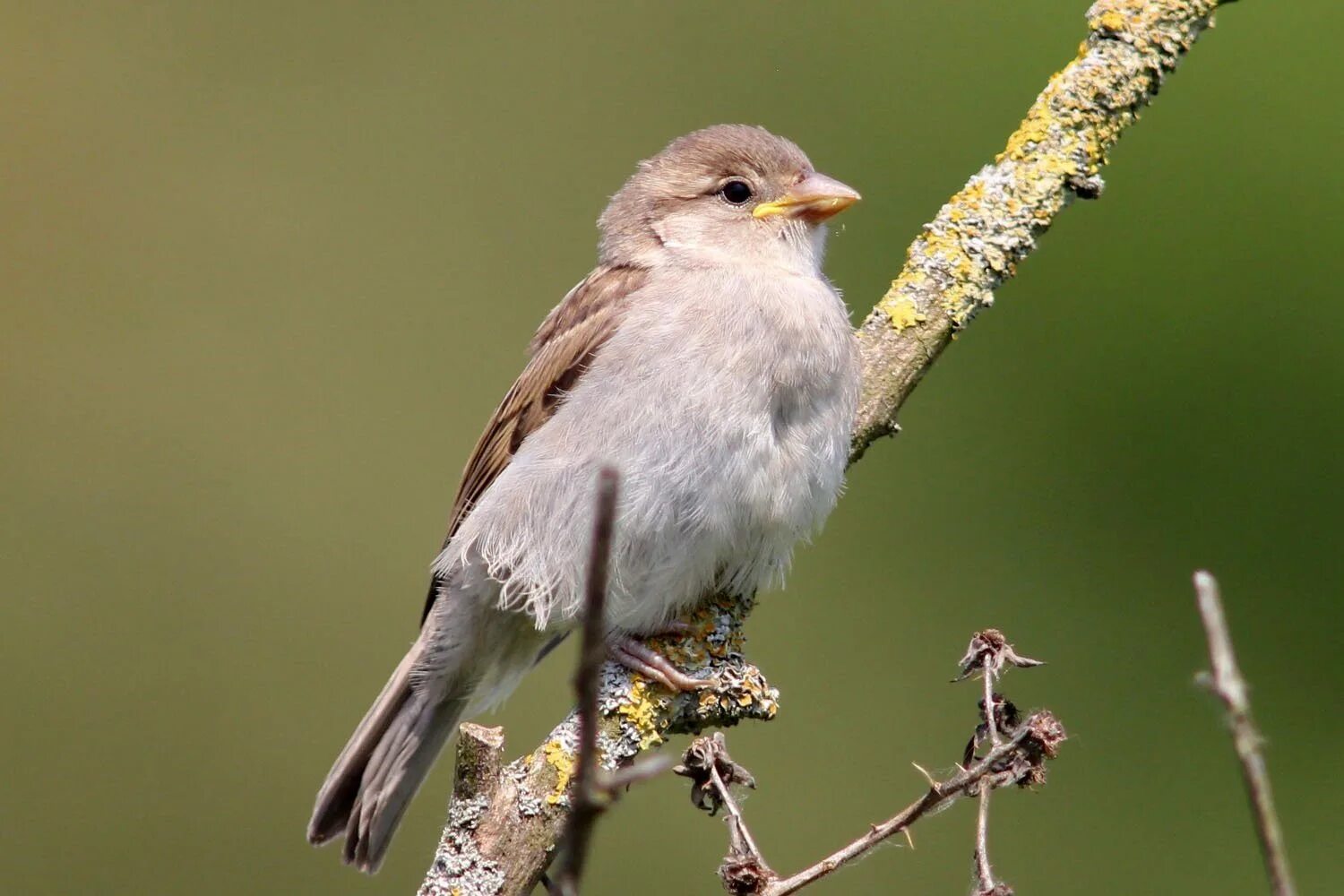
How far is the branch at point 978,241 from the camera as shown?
2.80m

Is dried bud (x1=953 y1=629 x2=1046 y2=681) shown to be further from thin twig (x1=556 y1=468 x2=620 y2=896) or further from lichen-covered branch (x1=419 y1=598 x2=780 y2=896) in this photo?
Result: thin twig (x1=556 y1=468 x2=620 y2=896)

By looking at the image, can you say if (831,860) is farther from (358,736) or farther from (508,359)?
(508,359)

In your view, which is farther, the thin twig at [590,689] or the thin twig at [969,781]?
the thin twig at [969,781]

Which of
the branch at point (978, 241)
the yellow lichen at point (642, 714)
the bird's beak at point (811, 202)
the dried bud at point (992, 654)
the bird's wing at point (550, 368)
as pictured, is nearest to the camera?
the dried bud at point (992, 654)

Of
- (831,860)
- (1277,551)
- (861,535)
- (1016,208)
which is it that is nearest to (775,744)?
(861,535)

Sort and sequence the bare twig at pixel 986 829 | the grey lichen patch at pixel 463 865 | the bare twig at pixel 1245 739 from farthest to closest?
Result: 1. the grey lichen patch at pixel 463 865
2. the bare twig at pixel 986 829
3. the bare twig at pixel 1245 739

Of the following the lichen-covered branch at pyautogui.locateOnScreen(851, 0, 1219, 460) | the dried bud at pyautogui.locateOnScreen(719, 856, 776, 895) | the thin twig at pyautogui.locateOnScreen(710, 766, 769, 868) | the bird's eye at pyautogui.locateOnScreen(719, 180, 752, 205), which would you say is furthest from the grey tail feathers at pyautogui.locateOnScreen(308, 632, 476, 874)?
the dried bud at pyautogui.locateOnScreen(719, 856, 776, 895)

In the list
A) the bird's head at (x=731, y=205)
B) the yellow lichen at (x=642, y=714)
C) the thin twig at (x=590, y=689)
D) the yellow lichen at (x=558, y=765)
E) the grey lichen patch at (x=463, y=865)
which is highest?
the bird's head at (x=731, y=205)

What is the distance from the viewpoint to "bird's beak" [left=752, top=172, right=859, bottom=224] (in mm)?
3414

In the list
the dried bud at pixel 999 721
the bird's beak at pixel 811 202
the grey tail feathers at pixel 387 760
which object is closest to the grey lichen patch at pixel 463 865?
the dried bud at pixel 999 721

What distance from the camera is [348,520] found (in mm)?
5352

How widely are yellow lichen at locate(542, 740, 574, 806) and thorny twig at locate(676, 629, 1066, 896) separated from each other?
196mm

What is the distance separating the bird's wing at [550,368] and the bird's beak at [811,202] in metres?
0.33

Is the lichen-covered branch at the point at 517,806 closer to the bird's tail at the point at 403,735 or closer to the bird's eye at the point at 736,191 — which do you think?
the bird's tail at the point at 403,735
